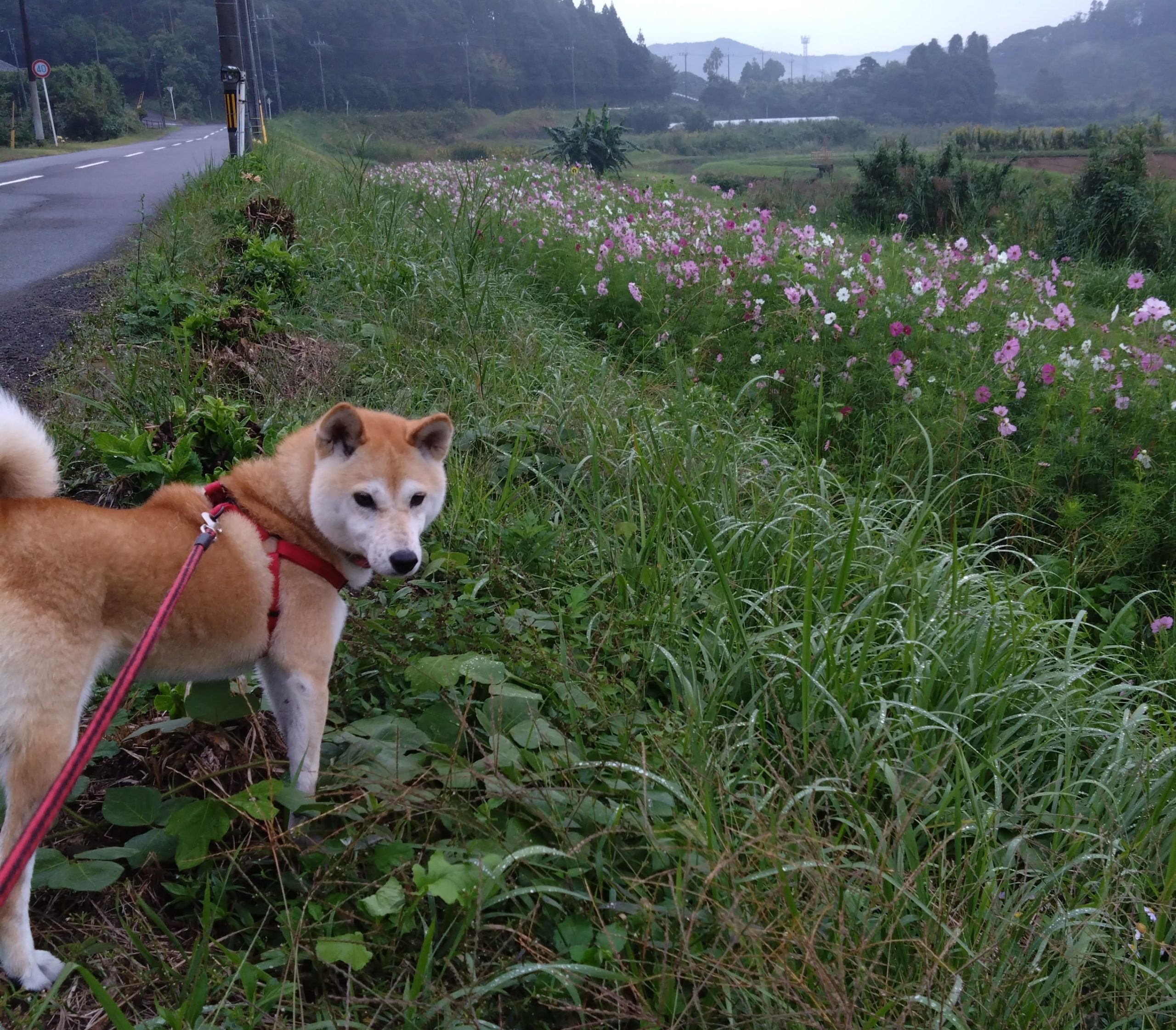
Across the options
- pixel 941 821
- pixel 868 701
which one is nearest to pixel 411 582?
pixel 868 701

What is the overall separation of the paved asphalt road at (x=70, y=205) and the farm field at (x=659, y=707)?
3034 millimetres

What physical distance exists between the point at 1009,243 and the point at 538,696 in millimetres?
14461

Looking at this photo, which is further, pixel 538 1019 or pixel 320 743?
pixel 320 743

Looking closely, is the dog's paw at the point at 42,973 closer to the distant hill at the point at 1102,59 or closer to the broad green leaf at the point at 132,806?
the broad green leaf at the point at 132,806

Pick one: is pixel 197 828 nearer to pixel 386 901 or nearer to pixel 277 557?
pixel 386 901

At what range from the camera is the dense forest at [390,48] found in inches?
1740

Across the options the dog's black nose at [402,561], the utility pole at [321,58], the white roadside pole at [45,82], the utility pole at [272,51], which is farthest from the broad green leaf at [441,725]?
the utility pole at [321,58]

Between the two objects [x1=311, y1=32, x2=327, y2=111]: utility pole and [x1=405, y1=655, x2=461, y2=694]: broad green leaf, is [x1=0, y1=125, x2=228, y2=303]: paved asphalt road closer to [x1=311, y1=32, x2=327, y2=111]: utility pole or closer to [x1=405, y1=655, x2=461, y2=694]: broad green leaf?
[x1=405, y1=655, x2=461, y2=694]: broad green leaf

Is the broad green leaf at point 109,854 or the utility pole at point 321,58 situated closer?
the broad green leaf at point 109,854

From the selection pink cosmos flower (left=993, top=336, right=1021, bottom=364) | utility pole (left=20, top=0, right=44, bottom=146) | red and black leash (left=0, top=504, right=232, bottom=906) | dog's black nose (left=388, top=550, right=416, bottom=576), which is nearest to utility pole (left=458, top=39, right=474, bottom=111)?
utility pole (left=20, top=0, right=44, bottom=146)

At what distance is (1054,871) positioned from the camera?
212 cm

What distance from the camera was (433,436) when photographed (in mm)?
2631

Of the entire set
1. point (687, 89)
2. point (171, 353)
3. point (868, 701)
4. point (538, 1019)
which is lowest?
point (538, 1019)

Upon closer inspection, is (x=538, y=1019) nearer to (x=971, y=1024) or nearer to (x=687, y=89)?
(x=971, y=1024)
